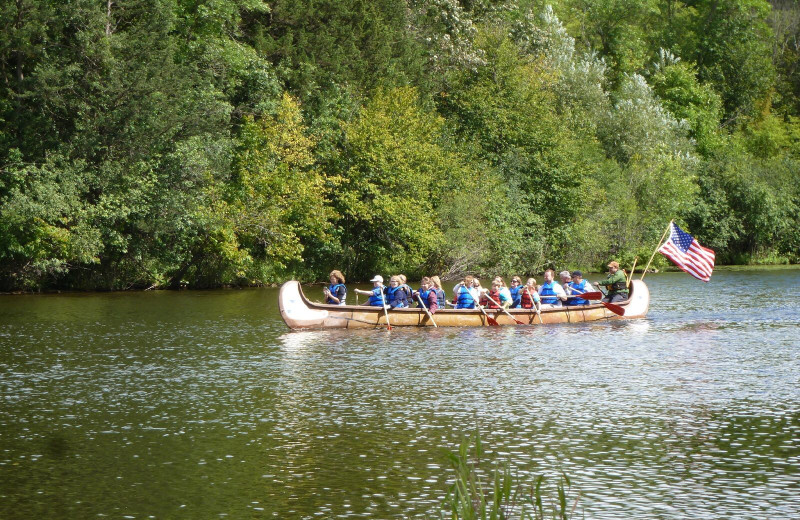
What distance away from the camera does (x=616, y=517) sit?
10484 mm

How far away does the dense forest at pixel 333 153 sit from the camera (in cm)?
3922

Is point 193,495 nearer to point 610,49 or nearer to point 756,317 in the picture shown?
point 756,317

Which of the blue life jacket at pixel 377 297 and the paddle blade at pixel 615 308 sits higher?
the blue life jacket at pixel 377 297

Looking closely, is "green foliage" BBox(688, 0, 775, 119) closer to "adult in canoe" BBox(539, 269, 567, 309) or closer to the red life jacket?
"adult in canoe" BBox(539, 269, 567, 309)

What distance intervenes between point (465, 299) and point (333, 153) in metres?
19.8

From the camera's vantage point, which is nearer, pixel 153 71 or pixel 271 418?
pixel 271 418

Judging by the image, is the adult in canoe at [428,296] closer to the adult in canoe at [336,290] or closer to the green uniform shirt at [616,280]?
the adult in canoe at [336,290]

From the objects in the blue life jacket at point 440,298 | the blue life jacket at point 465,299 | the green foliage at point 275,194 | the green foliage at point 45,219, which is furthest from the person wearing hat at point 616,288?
the green foliage at point 45,219

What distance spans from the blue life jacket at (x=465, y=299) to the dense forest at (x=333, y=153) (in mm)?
14927

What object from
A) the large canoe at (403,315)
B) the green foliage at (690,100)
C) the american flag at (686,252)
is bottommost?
the large canoe at (403,315)

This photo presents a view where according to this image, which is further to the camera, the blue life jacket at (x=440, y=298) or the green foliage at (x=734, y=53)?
the green foliage at (x=734, y=53)

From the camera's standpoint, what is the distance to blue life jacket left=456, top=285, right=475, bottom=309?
30.0 m

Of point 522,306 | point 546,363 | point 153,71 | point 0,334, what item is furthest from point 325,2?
point 546,363

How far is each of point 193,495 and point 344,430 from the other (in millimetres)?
3722
